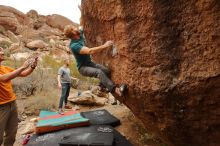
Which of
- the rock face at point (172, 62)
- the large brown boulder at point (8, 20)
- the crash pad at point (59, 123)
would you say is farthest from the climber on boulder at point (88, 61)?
the large brown boulder at point (8, 20)

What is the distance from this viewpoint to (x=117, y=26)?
5.26 meters

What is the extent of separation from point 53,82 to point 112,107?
484cm

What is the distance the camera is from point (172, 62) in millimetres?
4520

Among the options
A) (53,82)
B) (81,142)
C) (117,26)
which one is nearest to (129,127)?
(81,142)

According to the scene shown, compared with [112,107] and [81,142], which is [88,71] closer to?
[81,142]

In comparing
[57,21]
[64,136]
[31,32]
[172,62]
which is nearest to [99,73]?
[172,62]

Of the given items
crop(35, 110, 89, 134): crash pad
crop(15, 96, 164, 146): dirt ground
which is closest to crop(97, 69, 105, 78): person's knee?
crop(35, 110, 89, 134): crash pad

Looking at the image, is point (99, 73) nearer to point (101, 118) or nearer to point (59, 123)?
point (59, 123)

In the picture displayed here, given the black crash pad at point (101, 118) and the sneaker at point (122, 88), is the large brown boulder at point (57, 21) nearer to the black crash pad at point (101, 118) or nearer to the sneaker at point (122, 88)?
the black crash pad at point (101, 118)

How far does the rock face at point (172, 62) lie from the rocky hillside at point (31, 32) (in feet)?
61.3

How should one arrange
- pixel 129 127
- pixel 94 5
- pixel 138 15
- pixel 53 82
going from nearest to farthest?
pixel 138 15 < pixel 94 5 < pixel 129 127 < pixel 53 82

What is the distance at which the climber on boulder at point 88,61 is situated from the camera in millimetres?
5500

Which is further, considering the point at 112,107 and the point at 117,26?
the point at 112,107

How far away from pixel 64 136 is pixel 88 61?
1721 mm
